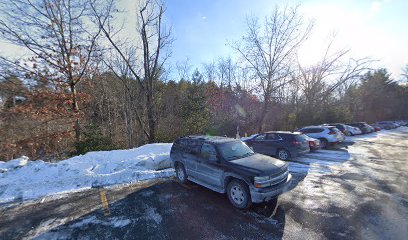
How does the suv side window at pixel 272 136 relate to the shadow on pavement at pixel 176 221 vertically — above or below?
above

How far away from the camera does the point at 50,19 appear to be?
12.7 m

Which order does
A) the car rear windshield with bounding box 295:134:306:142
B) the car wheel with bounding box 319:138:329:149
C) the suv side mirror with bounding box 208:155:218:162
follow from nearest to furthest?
1. the suv side mirror with bounding box 208:155:218:162
2. the car rear windshield with bounding box 295:134:306:142
3. the car wheel with bounding box 319:138:329:149

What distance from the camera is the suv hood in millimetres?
5330

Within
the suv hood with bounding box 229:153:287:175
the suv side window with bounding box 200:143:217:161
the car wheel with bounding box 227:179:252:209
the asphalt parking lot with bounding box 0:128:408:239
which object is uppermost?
the suv side window with bounding box 200:143:217:161

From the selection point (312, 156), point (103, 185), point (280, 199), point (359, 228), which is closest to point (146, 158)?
point (103, 185)

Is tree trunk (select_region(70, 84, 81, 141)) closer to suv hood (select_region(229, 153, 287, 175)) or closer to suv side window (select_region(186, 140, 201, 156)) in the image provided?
suv side window (select_region(186, 140, 201, 156))

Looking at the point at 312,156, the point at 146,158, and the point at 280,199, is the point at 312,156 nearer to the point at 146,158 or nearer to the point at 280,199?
the point at 280,199

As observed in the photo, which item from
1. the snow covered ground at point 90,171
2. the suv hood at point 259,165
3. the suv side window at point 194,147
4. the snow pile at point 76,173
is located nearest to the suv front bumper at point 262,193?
the suv hood at point 259,165

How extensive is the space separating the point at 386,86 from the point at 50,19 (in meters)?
65.7

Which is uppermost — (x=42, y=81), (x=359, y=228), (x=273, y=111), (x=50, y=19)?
(x=50, y=19)

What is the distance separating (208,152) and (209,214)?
1879mm

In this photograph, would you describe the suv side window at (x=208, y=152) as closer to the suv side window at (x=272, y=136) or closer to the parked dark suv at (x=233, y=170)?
the parked dark suv at (x=233, y=170)

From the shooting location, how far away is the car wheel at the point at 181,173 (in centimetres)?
747

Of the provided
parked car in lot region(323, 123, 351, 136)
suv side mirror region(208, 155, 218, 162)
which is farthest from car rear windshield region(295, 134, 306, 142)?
parked car in lot region(323, 123, 351, 136)
